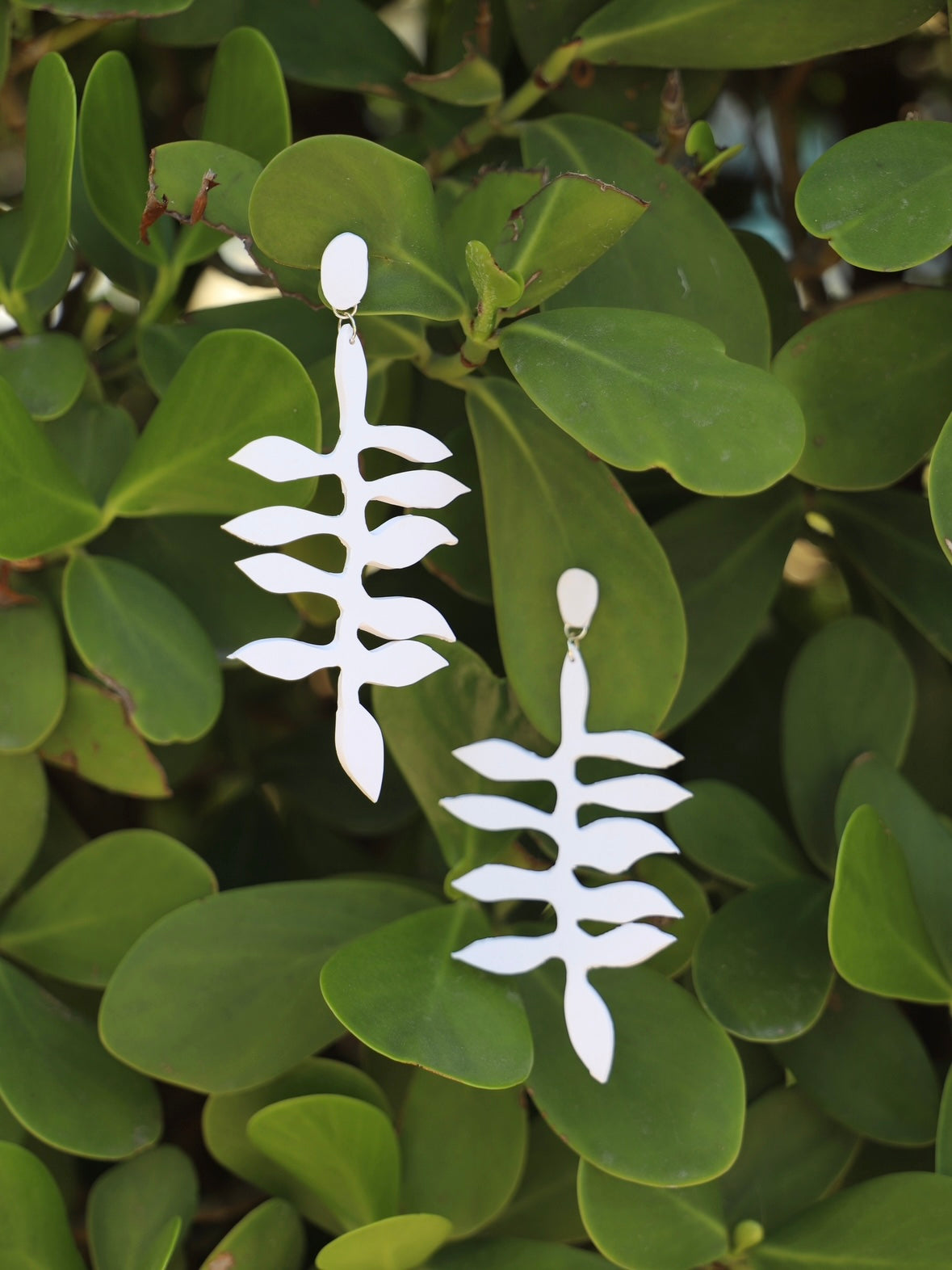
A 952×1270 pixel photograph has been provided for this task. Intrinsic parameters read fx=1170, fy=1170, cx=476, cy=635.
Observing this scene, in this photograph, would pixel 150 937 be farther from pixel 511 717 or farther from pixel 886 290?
pixel 886 290

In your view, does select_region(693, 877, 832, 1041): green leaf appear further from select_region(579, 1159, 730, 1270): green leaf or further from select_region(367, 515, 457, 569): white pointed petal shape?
select_region(367, 515, 457, 569): white pointed petal shape

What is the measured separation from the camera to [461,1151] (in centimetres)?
53

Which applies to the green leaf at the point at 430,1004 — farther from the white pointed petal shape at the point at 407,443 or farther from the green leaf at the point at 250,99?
the green leaf at the point at 250,99

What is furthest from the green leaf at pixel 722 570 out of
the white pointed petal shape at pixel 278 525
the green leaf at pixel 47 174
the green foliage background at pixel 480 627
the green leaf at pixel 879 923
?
the green leaf at pixel 47 174

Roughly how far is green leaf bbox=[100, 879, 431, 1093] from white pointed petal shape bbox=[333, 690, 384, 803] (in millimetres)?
124

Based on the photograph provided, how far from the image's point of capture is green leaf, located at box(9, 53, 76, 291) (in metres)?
0.47

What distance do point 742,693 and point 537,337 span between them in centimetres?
33

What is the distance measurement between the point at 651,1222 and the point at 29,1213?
262 mm

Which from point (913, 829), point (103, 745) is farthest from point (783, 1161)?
point (103, 745)

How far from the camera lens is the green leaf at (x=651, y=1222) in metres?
0.49

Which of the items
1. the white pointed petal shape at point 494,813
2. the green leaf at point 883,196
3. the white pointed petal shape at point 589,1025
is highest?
the green leaf at point 883,196

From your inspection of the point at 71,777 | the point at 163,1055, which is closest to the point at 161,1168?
the point at 163,1055

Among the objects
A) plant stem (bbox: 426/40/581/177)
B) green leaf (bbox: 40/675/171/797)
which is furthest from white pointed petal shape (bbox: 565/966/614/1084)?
plant stem (bbox: 426/40/581/177)

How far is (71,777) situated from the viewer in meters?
0.70
